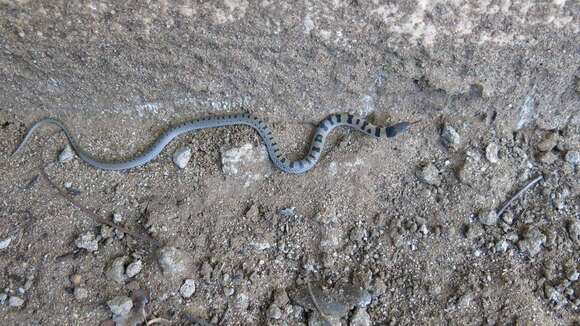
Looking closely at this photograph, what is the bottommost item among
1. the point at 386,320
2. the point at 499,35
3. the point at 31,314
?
the point at 31,314

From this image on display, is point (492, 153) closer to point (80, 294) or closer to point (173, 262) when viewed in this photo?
point (173, 262)

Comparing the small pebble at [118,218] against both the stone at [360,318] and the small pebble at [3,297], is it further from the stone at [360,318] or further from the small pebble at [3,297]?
the stone at [360,318]

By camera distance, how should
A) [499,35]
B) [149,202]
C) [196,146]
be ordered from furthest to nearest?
[196,146] < [149,202] < [499,35]

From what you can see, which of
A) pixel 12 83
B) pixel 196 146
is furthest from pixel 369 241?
pixel 12 83

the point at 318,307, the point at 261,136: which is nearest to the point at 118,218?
the point at 261,136

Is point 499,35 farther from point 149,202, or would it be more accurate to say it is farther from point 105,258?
point 105,258

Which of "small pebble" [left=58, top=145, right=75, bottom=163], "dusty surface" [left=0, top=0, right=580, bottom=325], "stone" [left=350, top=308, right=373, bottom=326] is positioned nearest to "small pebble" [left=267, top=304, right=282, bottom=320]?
"dusty surface" [left=0, top=0, right=580, bottom=325]

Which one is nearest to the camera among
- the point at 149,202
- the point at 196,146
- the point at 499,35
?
the point at 499,35
